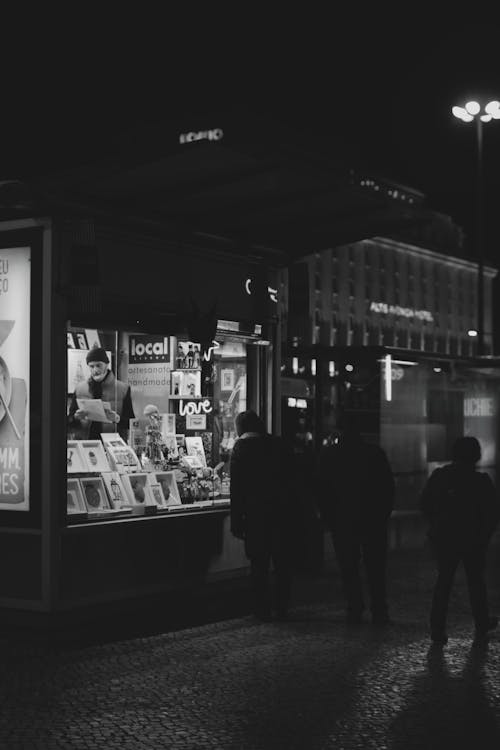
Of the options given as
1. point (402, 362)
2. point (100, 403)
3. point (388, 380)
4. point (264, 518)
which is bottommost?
point (264, 518)

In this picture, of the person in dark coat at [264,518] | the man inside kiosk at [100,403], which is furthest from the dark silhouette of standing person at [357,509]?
the man inside kiosk at [100,403]

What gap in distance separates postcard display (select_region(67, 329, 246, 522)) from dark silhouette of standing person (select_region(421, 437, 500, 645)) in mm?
2607

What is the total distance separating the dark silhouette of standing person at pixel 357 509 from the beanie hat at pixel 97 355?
7.06 ft

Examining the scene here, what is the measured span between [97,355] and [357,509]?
8.66ft

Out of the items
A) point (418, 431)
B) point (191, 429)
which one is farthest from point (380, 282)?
point (191, 429)

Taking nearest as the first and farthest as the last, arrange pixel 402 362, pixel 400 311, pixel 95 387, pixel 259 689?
pixel 259 689
pixel 95 387
pixel 402 362
pixel 400 311

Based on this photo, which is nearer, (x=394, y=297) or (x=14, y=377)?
(x=14, y=377)

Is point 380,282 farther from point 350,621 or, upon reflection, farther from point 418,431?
point 350,621

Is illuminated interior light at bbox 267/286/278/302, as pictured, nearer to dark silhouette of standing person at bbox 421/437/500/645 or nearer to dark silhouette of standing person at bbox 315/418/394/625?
dark silhouette of standing person at bbox 315/418/394/625

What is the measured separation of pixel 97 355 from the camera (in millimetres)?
10367

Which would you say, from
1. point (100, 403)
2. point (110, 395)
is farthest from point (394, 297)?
point (100, 403)

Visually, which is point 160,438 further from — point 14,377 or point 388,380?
point 388,380

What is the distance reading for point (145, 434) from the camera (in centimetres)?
1092

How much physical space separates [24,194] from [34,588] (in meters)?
2.97
